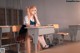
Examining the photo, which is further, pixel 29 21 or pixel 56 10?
pixel 56 10

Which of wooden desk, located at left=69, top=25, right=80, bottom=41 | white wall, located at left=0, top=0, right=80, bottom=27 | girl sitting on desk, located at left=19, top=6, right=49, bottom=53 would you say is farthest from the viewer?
white wall, located at left=0, top=0, right=80, bottom=27

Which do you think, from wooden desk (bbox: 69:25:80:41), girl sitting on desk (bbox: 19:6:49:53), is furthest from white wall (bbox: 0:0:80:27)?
girl sitting on desk (bbox: 19:6:49:53)

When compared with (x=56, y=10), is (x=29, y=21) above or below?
below

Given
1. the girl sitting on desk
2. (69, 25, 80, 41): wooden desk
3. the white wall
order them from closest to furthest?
the girl sitting on desk, (69, 25, 80, 41): wooden desk, the white wall

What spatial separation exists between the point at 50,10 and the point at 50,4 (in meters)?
0.30

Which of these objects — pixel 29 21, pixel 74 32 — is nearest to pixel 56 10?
pixel 74 32

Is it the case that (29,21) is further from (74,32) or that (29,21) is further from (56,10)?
(56,10)

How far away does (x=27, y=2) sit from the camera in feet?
36.2

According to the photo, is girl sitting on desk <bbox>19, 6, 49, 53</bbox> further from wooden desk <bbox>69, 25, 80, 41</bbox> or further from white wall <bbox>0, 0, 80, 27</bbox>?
white wall <bbox>0, 0, 80, 27</bbox>

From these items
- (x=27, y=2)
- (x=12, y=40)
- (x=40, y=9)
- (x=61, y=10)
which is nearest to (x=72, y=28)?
(x=61, y=10)

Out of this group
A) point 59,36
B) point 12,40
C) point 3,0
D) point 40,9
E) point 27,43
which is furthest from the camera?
point 40,9

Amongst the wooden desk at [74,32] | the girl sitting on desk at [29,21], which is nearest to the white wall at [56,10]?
the wooden desk at [74,32]

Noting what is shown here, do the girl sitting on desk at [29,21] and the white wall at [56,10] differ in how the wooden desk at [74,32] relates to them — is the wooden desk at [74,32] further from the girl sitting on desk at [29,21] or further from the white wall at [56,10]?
the girl sitting on desk at [29,21]

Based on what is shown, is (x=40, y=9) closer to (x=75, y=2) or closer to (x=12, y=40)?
(x=75, y=2)
